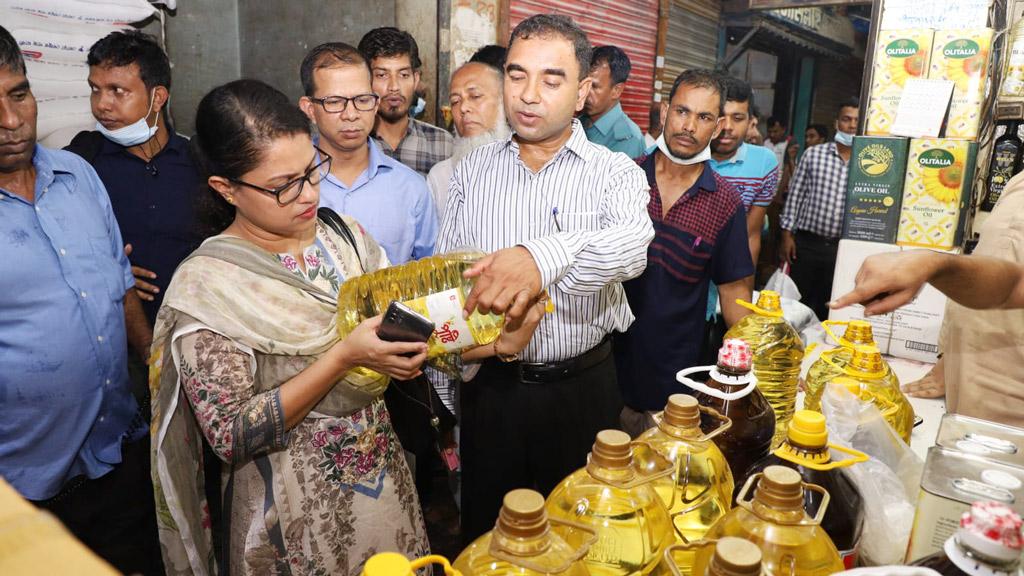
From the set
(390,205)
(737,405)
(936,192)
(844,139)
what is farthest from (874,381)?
(844,139)

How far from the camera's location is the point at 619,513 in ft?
2.63

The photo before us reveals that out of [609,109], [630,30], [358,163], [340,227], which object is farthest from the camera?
[630,30]

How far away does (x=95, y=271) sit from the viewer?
6.97 ft

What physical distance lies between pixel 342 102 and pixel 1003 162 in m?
2.42

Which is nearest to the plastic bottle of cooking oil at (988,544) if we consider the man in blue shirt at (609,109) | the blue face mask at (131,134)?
the blue face mask at (131,134)

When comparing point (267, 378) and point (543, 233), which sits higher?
point (543, 233)

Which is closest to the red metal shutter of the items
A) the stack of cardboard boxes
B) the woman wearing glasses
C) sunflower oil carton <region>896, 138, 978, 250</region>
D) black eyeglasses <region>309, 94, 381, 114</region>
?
black eyeglasses <region>309, 94, 381, 114</region>

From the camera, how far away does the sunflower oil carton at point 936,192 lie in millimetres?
2172

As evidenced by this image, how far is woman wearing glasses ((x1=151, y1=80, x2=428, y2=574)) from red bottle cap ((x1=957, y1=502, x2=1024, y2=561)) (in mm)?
951

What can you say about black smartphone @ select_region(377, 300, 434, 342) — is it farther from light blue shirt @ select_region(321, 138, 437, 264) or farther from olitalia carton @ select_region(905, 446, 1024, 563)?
light blue shirt @ select_region(321, 138, 437, 264)

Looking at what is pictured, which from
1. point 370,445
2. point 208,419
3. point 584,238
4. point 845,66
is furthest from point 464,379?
point 845,66

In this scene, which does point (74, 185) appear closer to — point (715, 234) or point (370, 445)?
point (370, 445)

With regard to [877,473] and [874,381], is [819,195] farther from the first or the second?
[877,473]

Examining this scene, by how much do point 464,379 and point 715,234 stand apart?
1.11 meters
